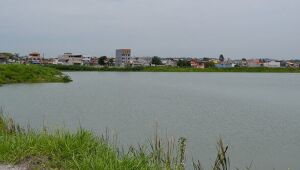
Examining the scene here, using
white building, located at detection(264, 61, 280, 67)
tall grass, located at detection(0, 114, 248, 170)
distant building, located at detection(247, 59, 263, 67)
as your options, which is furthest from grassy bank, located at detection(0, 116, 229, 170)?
distant building, located at detection(247, 59, 263, 67)

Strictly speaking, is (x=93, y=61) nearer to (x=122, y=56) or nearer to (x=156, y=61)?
(x=122, y=56)

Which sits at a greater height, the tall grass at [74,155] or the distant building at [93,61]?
the distant building at [93,61]

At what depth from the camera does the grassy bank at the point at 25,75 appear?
191 feet

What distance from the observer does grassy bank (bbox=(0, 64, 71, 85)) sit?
58250 millimetres

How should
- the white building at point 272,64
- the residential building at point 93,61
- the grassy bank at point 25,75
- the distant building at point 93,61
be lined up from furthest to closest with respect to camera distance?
1. the distant building at point 93,61
2. the residential building at point 93,61
3. the white building at point 272,64
4. the grassy bank at point 25,75

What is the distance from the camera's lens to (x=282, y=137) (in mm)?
18422

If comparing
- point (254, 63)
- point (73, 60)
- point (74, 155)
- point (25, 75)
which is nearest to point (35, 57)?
point (73, 60)

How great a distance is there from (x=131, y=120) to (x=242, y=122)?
6.11 meters

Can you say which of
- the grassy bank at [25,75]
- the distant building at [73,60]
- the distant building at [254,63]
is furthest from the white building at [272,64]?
the grassy bank at [25,75]

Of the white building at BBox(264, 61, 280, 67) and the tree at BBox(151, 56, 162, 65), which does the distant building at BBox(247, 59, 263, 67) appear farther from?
the tree at BBox(151, 56, 162, 65)

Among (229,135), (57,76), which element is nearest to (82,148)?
(229,135)

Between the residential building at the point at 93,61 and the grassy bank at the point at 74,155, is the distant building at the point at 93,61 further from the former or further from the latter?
the grassy bank at the point at 74,155

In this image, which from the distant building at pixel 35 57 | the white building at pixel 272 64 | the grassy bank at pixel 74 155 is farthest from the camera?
the white building at pixel 272 64

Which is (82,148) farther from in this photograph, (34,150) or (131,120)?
(131,120)
